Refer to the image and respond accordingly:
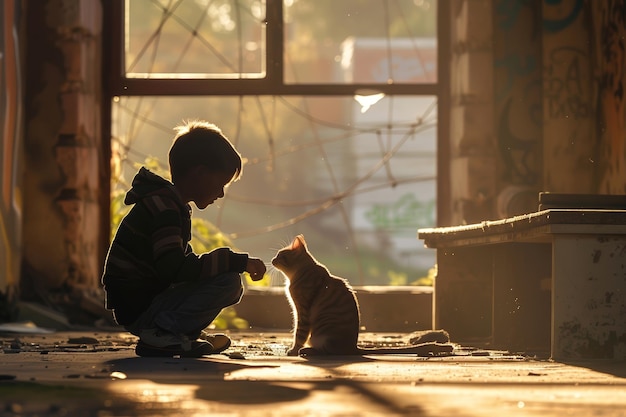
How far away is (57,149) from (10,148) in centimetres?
39

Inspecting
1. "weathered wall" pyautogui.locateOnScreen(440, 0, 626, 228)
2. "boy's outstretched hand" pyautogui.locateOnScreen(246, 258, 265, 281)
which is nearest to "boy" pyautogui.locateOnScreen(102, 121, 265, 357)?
"boy's outstretched hand" pyautogui.locateOnScreen(246, 258, 265, 281)

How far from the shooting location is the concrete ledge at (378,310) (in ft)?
25.6

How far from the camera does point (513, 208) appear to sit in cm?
764

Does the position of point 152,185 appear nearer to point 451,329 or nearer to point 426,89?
point 451,329

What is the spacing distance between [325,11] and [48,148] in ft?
74.9

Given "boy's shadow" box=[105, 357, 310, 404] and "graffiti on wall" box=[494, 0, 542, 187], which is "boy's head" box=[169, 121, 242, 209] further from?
"graffiti on wall" box=[494, 0, 542, 187]

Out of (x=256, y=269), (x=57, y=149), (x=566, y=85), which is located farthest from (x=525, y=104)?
(x=256, y=269)

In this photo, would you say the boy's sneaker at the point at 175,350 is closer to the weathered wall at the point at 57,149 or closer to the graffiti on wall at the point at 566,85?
the weathered wall at the point at 57,149

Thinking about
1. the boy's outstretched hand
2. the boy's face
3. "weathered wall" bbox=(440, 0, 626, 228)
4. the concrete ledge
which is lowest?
the concrete ledge

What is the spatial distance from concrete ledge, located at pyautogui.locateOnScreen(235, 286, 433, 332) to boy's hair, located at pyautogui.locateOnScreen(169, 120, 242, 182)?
3771 mm

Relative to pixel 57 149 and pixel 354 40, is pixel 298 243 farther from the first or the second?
pixel 354 40

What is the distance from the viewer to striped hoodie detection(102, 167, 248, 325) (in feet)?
12.8

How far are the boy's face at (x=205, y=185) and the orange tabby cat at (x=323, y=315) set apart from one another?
663mm

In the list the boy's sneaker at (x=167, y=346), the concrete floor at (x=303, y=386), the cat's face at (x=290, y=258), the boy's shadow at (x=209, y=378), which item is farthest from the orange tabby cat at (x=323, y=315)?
the boy's shadow at (x=209, y=378)
